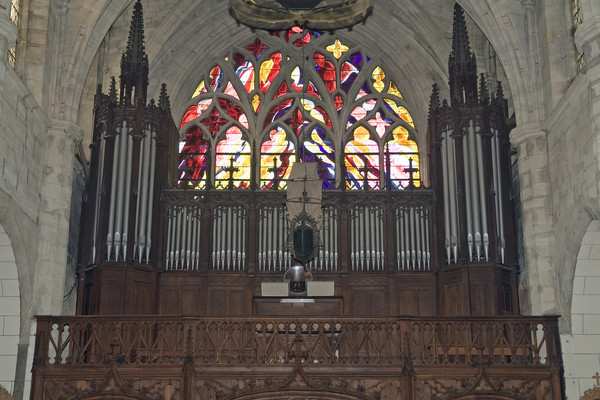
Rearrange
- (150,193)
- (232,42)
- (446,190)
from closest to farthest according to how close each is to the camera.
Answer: (446,190) → (150,193) → (232,42)

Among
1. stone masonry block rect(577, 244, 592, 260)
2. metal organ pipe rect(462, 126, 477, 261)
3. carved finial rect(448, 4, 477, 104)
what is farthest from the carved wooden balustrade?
carved finial rect(448, 4, 477, 104)

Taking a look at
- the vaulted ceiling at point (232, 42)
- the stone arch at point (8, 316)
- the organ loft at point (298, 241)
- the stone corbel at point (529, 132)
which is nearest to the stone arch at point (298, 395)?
the organ loft at point (298, 241)

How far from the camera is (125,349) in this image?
52.2 feet

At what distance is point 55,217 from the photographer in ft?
55.9

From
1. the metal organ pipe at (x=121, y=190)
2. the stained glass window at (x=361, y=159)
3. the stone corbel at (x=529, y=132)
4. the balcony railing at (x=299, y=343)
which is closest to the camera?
the balcony railing at (x=299, y=343)

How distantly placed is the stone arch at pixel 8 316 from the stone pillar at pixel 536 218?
8.56m

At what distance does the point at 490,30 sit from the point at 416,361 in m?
6.46

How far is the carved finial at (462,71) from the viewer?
1909cm

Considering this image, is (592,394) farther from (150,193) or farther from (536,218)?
(150,193)

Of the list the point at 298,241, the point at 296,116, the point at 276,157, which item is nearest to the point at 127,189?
the point at 298,241

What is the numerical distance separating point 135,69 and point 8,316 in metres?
5.69

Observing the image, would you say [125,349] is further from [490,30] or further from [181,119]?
[490,30]

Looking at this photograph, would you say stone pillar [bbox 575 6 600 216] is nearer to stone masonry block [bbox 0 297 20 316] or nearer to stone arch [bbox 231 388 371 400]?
stone arch [bbox 231 388 371 400]

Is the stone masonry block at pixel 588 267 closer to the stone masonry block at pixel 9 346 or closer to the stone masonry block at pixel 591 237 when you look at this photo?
the stone masonry block at pixel 591 237
